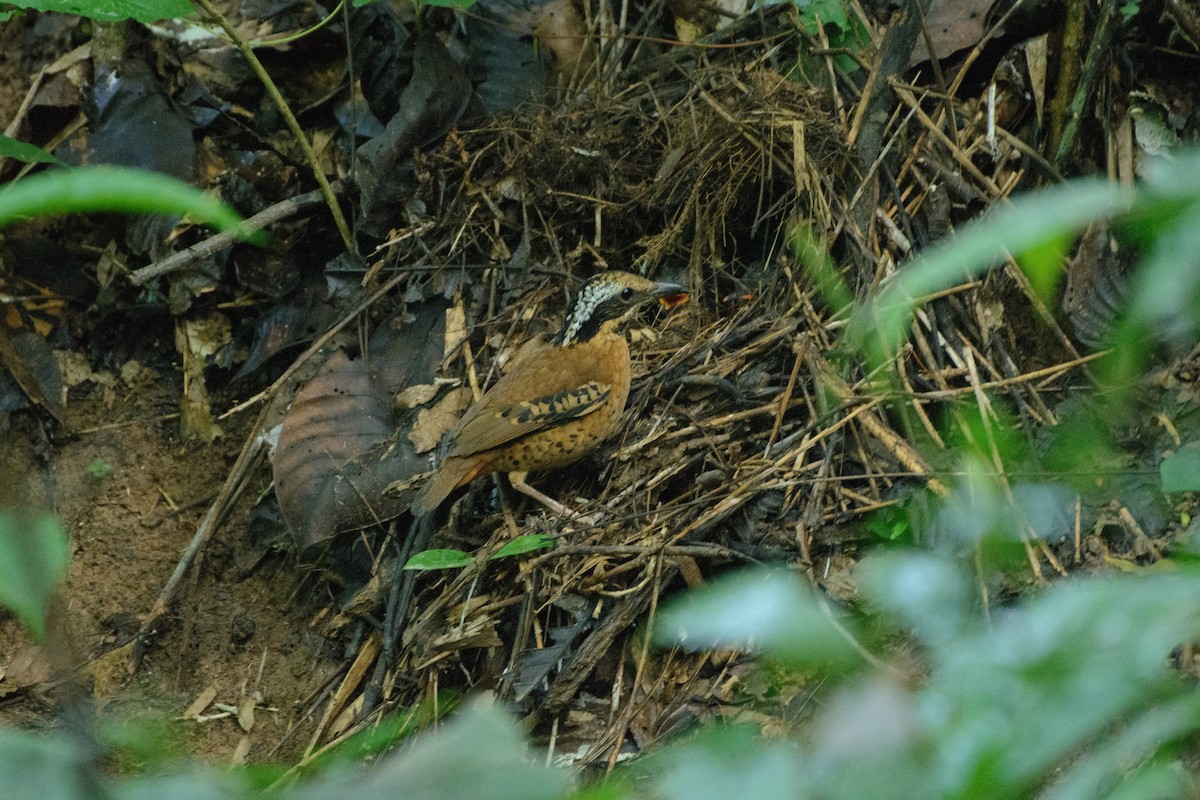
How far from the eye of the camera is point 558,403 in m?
4.75

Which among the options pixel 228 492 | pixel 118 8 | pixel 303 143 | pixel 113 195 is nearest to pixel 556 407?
pixel 228 492

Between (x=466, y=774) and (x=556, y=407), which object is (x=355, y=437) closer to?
(x=556, y=407)

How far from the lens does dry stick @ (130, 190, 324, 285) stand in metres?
5.27

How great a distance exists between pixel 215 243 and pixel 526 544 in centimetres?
235

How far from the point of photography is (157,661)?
200 inches

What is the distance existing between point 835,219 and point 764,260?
1.52 feet

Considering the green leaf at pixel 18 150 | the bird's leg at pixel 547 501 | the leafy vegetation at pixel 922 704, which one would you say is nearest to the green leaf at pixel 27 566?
the leafy vegetation at pixel 922 704

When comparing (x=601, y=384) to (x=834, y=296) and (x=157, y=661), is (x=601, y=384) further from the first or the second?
(x=157, y=661)

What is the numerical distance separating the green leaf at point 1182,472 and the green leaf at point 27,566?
8.65 feet

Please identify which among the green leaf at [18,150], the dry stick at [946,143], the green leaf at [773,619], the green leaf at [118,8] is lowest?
Answer: the dry stick at [946,143]

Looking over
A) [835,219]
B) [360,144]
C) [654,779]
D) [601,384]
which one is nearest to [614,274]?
[601,384]

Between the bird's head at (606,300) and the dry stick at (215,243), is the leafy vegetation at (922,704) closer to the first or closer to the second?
the bird's head at (606,300)

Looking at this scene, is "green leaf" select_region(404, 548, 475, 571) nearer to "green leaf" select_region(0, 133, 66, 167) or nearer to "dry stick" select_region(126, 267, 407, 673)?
"dry stick" select_region(126, 267, 407, 673)

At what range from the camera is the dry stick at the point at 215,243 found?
5273mm
